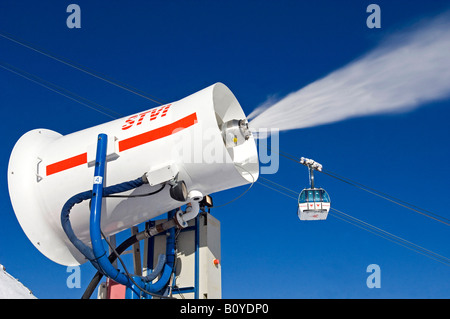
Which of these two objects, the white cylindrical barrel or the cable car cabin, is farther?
the cable car cabin

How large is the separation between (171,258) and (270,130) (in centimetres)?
244

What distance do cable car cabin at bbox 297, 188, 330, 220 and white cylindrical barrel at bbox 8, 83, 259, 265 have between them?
1722mm

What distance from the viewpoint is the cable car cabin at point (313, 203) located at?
8.45 metres

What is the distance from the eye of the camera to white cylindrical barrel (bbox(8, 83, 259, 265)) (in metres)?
6.41

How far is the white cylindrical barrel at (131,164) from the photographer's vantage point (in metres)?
6.41

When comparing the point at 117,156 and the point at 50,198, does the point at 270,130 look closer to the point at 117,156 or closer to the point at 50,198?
the point at 117,156

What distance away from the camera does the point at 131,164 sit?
6.69 metres

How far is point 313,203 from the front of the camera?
8445 millimetres

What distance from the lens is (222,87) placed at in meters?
6.92

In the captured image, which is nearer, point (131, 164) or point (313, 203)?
point (131, 164)

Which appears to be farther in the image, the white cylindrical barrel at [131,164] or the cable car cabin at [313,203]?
the cable car cabin at [313,203]

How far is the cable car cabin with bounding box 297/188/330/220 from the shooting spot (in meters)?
8.45

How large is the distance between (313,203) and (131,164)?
3.31m

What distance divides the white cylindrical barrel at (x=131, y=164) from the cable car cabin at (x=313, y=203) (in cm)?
172
